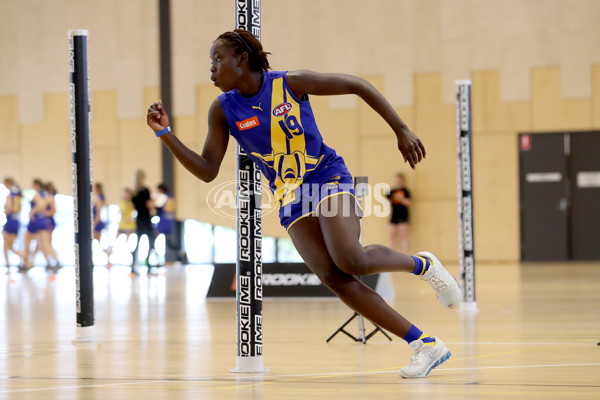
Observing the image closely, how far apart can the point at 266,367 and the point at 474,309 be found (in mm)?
3788

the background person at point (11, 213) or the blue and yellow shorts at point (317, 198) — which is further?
the background person at point (11, 213)

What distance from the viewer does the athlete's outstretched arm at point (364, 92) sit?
403 centimetres

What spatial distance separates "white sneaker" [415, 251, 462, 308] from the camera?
14.5 ft

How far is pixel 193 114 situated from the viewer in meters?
18.2

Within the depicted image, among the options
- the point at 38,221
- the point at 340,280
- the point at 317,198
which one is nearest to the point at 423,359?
the point at 340,280

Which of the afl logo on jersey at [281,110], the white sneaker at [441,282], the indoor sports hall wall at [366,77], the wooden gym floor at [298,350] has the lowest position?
the wooden gym floor at [298,350]

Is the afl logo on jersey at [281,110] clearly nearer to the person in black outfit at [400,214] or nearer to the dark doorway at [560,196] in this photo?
the person in black outfit at [400,214]

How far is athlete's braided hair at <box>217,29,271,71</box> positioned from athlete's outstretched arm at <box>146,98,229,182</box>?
11.4 inches

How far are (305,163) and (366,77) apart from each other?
43.6ft

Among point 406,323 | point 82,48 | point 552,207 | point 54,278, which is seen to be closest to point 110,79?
point 54,278

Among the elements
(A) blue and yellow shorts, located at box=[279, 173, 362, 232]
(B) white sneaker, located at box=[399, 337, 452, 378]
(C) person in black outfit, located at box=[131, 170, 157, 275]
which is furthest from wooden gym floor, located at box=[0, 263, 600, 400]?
(C) person in black outfit, located at box=[131, 170, 157, 275]

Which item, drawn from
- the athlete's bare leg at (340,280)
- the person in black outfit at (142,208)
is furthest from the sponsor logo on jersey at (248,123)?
the person in black outfit at (142,208)

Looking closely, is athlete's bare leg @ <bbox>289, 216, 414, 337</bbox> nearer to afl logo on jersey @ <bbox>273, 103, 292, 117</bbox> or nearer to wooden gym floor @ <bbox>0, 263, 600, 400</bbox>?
wooden gym floor @ <bbox>0, 263, 600, 400</bbox>

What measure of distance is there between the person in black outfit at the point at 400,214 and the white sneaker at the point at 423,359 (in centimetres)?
1239
